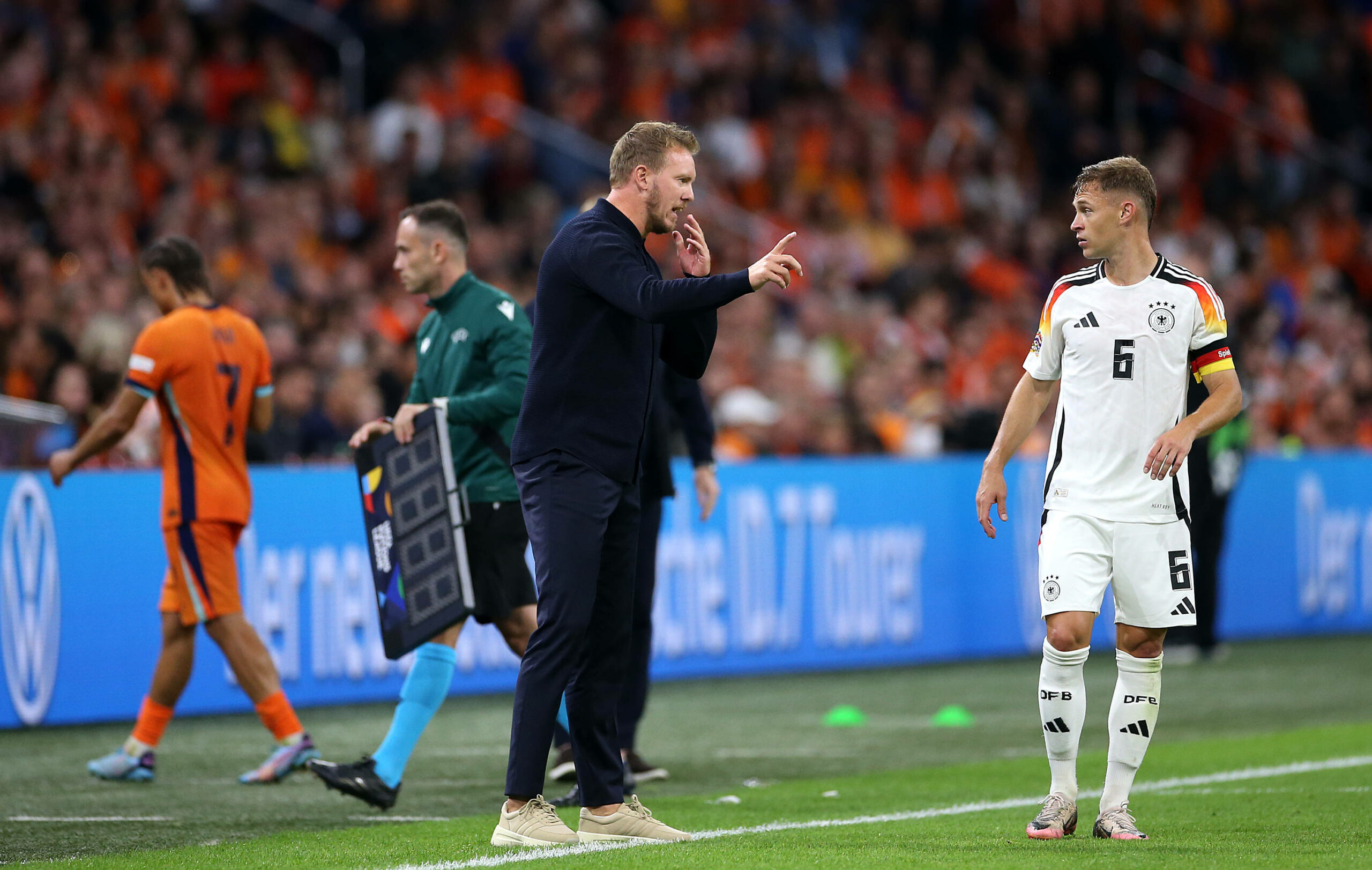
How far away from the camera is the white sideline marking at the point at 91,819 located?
748cm

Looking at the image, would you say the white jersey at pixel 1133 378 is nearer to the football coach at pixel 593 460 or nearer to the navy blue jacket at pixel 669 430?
the football coach at pixel 593 460

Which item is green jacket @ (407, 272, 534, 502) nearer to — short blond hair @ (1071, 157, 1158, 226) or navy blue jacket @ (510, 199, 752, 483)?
navy blue jacket @ (510, 199, 752, 483)

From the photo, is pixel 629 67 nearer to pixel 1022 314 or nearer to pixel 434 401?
pixel 1022 314

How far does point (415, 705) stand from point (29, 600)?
12.8ft

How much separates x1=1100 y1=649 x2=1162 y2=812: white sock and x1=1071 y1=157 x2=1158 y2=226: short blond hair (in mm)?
1450

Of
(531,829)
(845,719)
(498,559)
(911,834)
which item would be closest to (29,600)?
(498,559)

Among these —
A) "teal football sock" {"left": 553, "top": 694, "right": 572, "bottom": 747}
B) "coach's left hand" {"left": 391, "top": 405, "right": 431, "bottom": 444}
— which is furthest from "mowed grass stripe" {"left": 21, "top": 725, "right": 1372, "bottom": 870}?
"coach's left hand" {"left": 391, "top": 405, "right": 431, "bottom": 444}

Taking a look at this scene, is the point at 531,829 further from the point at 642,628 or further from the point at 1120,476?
the point at 642,628

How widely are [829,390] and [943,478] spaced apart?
2.79m

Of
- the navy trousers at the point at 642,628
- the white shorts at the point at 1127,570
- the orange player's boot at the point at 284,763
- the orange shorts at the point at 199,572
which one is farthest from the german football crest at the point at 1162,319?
the orange shorts at the point at 199,572

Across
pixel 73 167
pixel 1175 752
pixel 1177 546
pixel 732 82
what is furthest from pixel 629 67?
pixel 1177 546

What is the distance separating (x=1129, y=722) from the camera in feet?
21.8

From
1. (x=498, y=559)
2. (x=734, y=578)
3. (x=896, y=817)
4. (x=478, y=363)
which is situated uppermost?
(x=478, y=363)

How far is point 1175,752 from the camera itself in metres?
9.59
